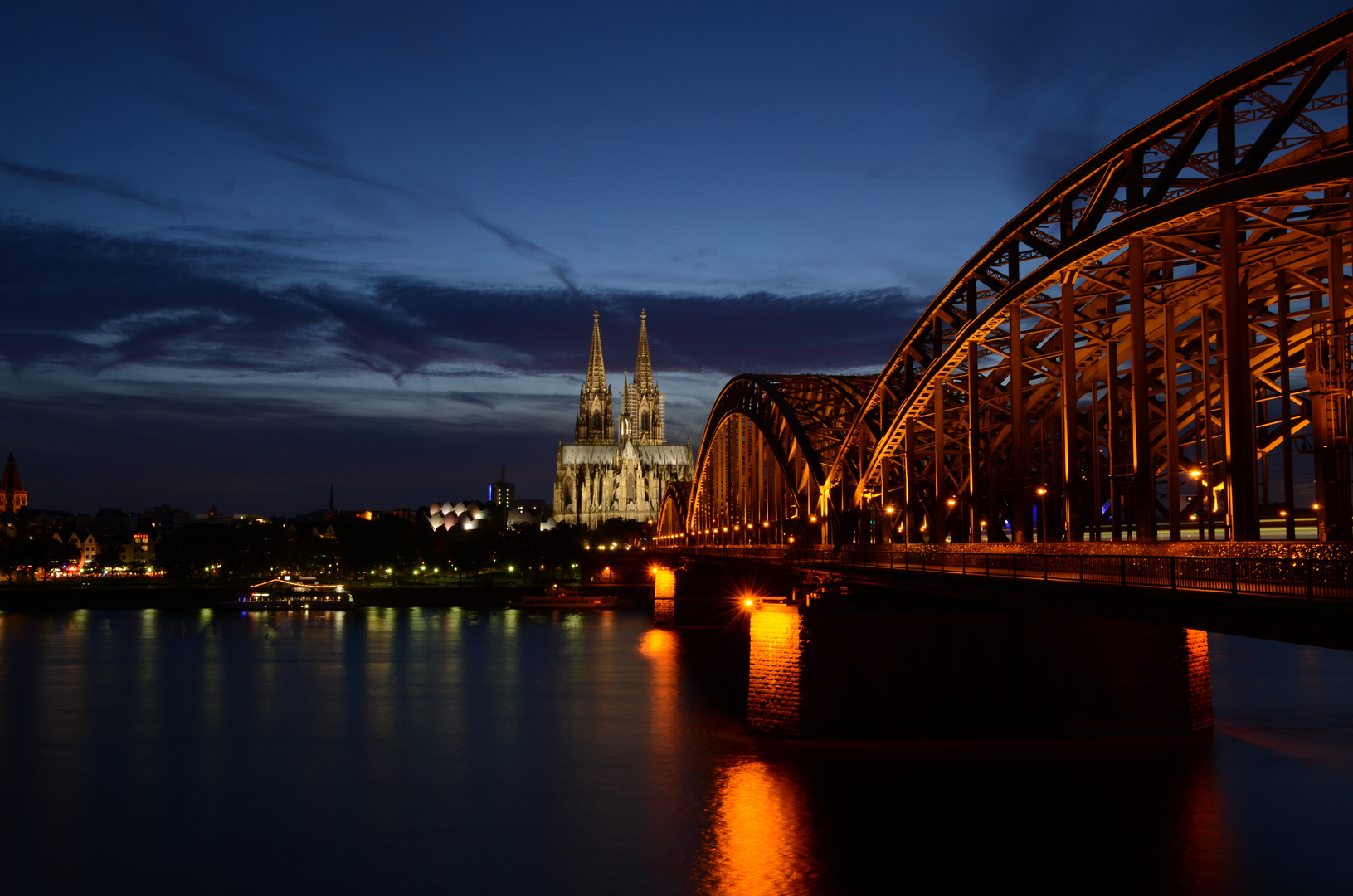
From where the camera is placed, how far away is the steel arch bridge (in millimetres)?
20812

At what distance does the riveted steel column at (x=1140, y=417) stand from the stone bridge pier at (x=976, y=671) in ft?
25.6

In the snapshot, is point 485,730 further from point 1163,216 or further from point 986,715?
point 1163,216

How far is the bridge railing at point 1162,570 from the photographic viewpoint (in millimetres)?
15055

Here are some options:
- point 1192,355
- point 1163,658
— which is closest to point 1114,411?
point 1192,355

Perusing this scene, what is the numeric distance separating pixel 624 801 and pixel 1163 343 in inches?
773

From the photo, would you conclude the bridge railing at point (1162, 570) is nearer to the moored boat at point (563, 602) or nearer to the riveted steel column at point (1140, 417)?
the riveted steel column at point (1140, 417)

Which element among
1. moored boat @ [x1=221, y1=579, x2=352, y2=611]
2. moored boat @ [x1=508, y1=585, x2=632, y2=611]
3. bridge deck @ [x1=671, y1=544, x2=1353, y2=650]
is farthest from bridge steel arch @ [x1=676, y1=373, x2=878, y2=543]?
moored boat @ [x1=221, y1=579, x2=352, y2=611]

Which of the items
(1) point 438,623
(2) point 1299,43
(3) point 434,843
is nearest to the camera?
(2) point 1299,43

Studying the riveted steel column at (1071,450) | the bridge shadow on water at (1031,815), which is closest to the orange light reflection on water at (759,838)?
the bridge shadow on water at (1031,815)

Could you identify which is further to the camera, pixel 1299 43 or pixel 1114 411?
pixel 1114 411

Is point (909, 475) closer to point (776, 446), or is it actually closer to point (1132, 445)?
point (1132, 445)

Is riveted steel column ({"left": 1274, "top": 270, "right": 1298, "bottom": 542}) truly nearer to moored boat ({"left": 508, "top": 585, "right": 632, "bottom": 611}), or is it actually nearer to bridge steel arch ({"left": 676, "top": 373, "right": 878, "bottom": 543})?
bridge steel arch ({"left": 676, "top": 373, "right": 878, "bottom": 543})

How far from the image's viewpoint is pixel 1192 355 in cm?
3338

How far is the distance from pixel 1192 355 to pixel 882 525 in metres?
15.9
